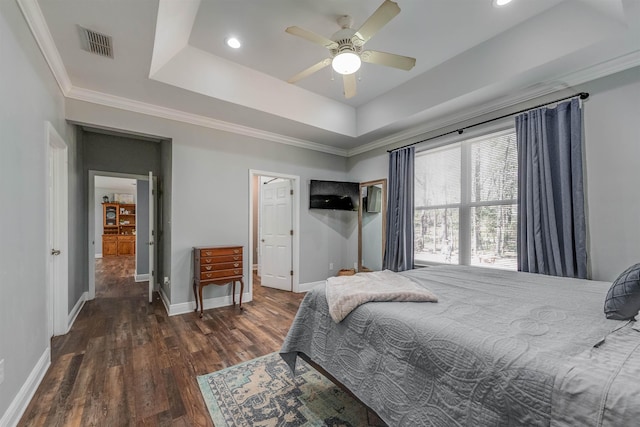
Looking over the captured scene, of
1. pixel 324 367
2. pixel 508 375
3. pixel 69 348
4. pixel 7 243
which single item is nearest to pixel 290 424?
pixel 324 367

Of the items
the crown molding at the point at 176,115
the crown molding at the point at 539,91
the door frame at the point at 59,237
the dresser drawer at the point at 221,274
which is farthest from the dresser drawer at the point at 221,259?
the crown molding at the point at 539,91

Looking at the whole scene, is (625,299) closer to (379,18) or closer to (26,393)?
(379,18)

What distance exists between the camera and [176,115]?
11.6 feet

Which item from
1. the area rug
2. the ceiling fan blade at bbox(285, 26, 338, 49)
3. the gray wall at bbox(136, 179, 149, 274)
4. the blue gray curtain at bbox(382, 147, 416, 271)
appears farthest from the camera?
the gray wall at bbox(136, 179, 149, 274)

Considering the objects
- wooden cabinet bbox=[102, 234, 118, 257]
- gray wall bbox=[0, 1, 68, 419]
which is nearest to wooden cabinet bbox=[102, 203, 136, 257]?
wooden cabinet bbox=[102, 234, 118, 257]

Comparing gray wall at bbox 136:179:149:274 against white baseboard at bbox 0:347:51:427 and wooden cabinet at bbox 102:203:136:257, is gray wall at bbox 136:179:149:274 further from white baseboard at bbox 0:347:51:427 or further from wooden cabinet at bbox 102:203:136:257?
wooden cabinet at bbox 102:203:136:257

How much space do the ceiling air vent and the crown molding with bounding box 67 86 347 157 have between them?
0.87 meters

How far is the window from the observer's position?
10.2 feet

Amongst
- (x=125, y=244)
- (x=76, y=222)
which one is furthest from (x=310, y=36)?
(x=125, y=244)

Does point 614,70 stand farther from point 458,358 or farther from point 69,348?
point 69,348

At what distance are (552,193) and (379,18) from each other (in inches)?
90.1

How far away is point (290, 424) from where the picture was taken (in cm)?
160

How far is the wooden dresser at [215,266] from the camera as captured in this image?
11.2 ft

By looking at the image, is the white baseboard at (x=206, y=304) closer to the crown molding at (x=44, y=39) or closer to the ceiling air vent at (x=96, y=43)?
the crown molding at (x=44, y=39)
